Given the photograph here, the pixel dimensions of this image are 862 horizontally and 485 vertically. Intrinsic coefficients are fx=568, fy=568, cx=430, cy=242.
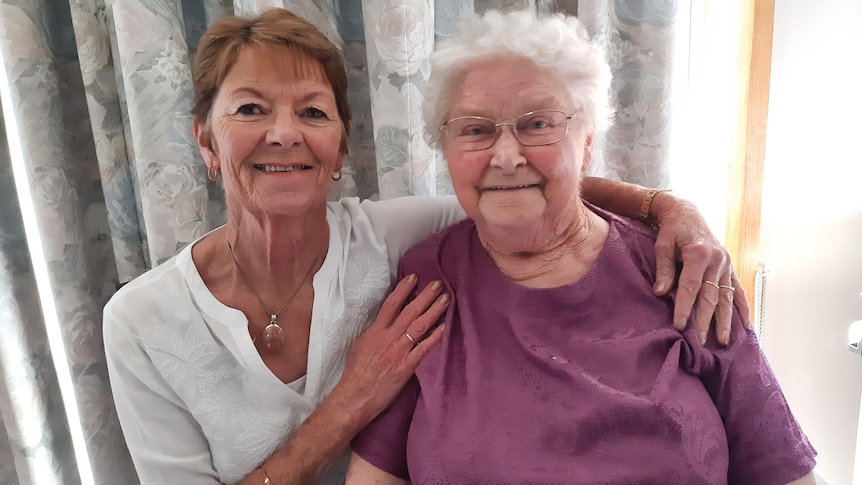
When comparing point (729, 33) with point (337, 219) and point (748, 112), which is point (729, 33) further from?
point (337, 219)

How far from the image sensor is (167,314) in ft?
3.74

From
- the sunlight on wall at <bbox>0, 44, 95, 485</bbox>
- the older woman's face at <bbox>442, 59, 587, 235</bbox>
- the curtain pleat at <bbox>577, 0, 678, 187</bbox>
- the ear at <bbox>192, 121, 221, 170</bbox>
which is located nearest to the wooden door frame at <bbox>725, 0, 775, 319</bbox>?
the curtain pleat at <bbox>577, 0, 678, 187</bbox>

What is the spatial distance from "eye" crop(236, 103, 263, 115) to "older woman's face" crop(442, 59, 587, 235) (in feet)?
1.29

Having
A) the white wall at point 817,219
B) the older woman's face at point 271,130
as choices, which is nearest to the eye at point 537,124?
the older woman's face at point 271,130

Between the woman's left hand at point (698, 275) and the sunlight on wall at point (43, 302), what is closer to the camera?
the woman's left hand at point (698, 275)

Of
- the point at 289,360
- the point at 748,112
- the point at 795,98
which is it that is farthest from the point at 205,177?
the point at 795,98

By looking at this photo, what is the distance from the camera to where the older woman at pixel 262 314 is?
1.12 meters

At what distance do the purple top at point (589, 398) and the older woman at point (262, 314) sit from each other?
8 centimetres

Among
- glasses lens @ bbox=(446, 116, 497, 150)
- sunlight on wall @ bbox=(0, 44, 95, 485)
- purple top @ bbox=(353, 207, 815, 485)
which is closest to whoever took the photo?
purple top @ bbox=(353, 207, 815, 485)

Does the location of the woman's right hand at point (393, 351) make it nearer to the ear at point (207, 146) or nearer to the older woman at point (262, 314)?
the older woman at point (262, 314)

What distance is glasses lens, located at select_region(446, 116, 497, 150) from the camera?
1.06m

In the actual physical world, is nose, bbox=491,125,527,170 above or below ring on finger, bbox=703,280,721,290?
above

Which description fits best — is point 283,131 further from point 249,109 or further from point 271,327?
point 271,327

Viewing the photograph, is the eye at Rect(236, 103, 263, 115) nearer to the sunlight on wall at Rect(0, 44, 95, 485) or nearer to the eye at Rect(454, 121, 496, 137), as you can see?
the eye at Rect(454, 121, 496, 137)
